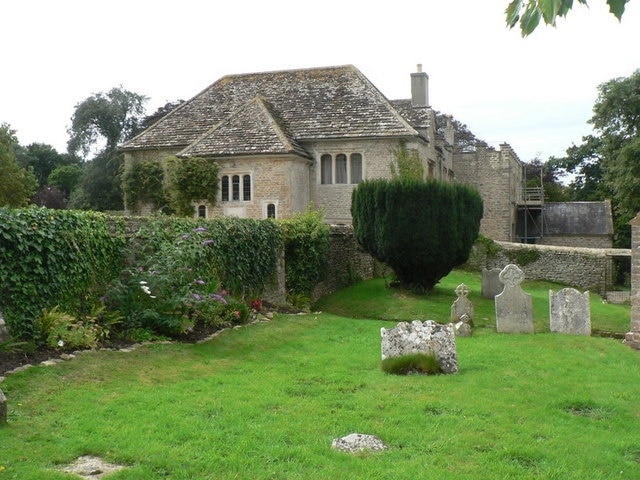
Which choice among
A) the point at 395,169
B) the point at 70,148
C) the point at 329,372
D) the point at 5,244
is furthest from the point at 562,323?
the point at 70,148

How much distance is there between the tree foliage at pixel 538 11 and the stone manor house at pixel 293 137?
1052 inches

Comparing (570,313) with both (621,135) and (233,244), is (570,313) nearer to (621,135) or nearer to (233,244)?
(233,244)

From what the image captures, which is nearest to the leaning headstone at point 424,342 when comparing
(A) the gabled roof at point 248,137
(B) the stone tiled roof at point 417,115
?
(A) the gabled roof at point 248,137

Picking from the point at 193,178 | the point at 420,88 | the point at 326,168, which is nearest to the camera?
the point at 193,178

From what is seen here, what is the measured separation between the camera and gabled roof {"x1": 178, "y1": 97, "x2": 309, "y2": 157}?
3088cm

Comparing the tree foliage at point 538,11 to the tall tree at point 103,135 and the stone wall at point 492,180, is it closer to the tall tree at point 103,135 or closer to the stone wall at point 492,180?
the stone wall at point 492,180

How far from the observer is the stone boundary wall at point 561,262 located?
3180cm

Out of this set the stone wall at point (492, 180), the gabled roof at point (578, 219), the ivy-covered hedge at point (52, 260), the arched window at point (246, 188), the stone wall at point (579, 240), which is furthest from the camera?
the gabled roof at point (578, 219)

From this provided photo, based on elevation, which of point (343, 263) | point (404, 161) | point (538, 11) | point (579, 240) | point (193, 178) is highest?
point (404, 161)

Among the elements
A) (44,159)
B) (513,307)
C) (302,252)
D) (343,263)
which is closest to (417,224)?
(302,252)

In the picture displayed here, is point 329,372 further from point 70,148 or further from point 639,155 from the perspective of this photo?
point 70,148

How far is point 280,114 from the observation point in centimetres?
3416

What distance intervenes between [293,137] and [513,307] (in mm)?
18432

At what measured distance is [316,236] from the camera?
74.7 ft
